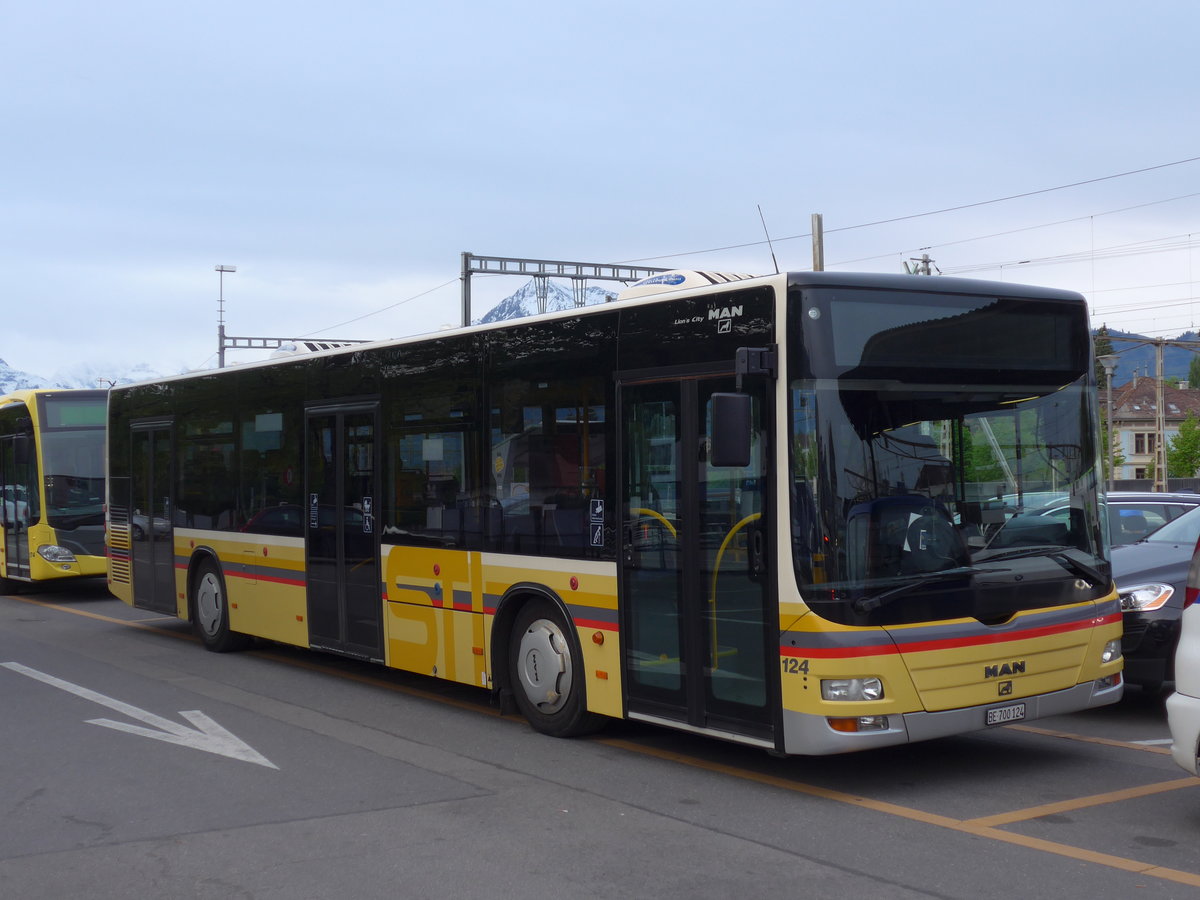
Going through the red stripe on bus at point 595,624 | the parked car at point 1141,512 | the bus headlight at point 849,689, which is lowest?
the bus headlight at point 849,689

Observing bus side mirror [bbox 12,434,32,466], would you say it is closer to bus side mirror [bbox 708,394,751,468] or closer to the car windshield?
bus side mirror [bbox 708,394,751,468]

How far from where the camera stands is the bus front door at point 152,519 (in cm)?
1477

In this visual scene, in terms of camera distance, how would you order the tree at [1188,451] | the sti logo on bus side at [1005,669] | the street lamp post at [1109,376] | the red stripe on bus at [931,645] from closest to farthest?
1. the red stripe on bus at [931,645]
2. the sti logo on bus side at [1005,669]
3. the street lamp post at [1109,376]
4. the tree at [1188,451]

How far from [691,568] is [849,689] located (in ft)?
4.17

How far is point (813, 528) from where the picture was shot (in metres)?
6.89

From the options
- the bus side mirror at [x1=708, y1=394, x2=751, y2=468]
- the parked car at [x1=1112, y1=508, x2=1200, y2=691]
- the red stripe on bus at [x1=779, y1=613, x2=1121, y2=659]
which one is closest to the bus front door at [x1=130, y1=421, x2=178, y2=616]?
the bus side mirror at [x1=708, y1=394, x2=751, y2=468]

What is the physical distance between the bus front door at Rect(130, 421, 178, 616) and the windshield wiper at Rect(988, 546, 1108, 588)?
33.3 feet

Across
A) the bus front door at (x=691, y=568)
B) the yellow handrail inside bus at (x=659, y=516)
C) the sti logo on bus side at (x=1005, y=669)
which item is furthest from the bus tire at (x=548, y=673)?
the sti logo on bus side at (x=1005, y=669)

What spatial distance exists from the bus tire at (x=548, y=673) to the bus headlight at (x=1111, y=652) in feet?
10.7

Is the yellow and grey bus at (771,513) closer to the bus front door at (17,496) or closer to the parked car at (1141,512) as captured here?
the parked car at (1141,512)

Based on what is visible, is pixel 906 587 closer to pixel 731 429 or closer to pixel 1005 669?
pixel 1005 669

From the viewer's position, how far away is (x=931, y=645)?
6.98 meters

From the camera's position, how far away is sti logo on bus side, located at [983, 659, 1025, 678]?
7211 mm

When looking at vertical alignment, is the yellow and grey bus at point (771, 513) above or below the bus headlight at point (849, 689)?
above
